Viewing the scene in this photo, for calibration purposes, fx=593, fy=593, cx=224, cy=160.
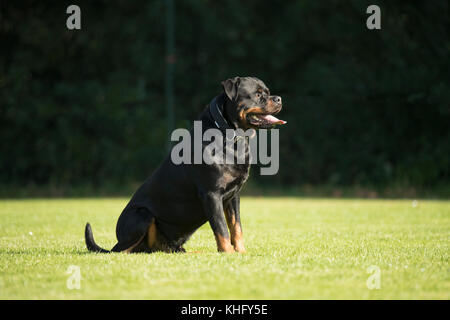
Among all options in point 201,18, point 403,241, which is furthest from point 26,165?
point 403,241

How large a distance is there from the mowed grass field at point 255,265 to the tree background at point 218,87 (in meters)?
8.85

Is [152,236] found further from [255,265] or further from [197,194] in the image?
[255,265]

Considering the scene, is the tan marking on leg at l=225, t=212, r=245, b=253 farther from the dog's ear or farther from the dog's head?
the dog's ear

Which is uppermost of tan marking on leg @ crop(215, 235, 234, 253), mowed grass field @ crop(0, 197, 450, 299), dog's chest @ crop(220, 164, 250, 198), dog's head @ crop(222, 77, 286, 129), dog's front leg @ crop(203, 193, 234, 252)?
dog's head @ crop(222, 77, 286, 129)

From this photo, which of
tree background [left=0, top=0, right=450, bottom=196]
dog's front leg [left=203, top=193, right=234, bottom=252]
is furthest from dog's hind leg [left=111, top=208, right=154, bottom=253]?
tree background [left=0, top=0, right=450, bottom=196]

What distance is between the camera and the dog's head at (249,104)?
5.71m

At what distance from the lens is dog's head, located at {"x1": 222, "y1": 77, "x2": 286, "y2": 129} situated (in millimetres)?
5711

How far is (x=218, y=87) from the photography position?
20.5 meters

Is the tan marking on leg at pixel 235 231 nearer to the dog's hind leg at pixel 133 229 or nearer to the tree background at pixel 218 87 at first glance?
the dog's hind leg at pixel 133 229

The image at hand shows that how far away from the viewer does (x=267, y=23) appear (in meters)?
21.1

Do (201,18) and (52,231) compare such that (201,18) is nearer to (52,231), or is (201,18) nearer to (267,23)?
(267,23)

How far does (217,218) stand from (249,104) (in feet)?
3.90

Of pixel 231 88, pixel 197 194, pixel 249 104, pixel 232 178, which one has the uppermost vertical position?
pixel 231 88

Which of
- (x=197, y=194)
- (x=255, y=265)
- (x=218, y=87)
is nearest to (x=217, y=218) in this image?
(x=197, y=194)
